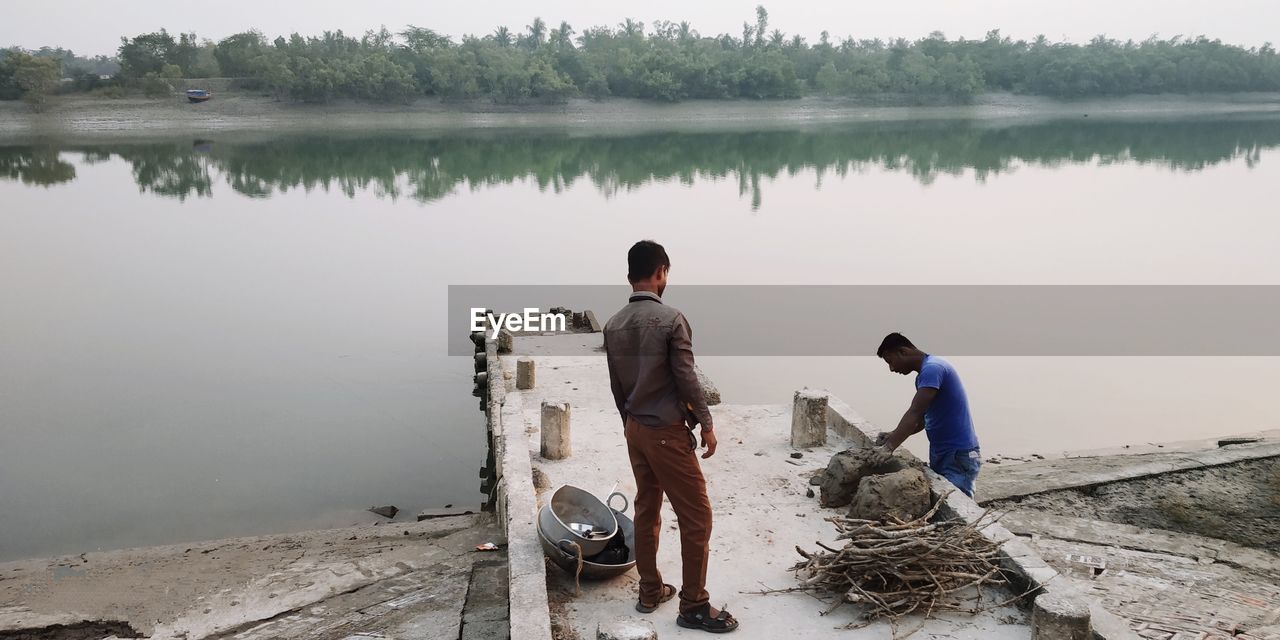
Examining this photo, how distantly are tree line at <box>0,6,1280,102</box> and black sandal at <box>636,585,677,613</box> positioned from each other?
64280 mm

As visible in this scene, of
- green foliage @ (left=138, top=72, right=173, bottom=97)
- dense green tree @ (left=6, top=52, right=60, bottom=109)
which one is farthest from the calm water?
green foliage @ (left=138, top=72, right=173, bottom=97)

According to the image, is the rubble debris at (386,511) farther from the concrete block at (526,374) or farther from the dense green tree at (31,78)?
the dense green tree at (31,78)

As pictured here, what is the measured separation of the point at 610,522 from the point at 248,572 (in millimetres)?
3462

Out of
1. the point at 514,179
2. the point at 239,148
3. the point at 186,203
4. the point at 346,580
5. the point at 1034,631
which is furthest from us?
the point at 239,148

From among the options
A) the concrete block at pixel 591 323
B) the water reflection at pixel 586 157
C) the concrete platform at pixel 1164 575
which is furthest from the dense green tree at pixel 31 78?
the concrete platform at pixel 1164 575

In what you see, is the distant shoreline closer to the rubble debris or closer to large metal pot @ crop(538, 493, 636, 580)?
the rubble debris

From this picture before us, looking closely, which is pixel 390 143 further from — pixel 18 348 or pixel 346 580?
pixel 346 580

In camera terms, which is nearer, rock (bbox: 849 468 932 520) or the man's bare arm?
rock (bbox: 849 468 932 520)

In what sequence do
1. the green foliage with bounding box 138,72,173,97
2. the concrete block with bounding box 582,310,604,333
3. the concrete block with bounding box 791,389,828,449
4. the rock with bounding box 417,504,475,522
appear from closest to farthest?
1. the concrete block with bounding box 791,389,828,449
2. the rock with bounding box 417,504,475,522
3. the concrete block with bounding box 582,310,604,333
4. the green foliage with bounding box 138,72,173,97

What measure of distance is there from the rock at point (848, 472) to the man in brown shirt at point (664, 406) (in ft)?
5.96

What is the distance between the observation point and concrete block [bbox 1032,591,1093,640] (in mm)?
4969

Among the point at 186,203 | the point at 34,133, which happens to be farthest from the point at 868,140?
the point at 34,133

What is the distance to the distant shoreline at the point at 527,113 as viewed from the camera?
191ft

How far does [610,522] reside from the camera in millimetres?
6168
